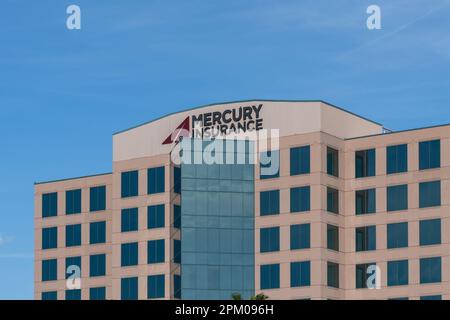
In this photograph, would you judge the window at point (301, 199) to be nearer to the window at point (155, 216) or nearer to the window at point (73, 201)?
the window at point (155, 216)

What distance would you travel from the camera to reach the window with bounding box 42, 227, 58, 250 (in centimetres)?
11288

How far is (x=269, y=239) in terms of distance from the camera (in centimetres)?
9338

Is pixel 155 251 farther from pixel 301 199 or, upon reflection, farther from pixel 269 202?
pixel 301 199

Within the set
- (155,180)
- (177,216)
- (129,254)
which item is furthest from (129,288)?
(155,180)

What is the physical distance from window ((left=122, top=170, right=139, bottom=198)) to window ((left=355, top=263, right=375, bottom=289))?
2448 cm

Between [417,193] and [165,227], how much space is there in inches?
995

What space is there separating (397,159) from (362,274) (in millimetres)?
11165

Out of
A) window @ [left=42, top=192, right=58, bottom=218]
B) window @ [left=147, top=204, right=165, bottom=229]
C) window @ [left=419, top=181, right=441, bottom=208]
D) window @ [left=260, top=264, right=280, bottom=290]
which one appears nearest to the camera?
window @ [left=419, top=181, right=441, bottom=208]

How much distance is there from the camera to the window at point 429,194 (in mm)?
88438

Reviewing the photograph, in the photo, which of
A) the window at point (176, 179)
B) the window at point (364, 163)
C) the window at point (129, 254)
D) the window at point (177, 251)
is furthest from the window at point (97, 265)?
the window at point (364, 163)

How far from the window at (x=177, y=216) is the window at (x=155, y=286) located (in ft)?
17.1

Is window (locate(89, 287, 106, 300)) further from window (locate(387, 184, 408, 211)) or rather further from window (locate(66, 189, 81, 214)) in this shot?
window (locate(387, 184, 408, 211))

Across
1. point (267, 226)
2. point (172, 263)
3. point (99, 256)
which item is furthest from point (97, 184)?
point (267, 226)

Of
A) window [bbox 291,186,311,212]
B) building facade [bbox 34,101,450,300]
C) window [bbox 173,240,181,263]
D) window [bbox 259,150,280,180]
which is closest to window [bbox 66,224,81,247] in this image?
building facade [bbox 34,101,450,300]
